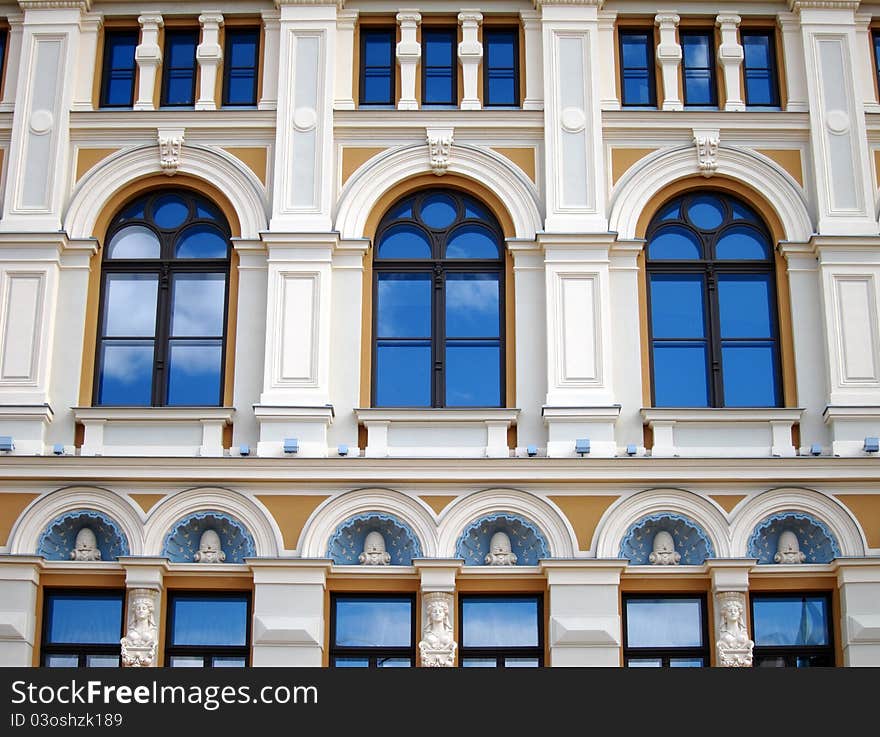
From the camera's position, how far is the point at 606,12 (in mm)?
23719

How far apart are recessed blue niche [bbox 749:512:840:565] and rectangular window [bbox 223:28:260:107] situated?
364 inches

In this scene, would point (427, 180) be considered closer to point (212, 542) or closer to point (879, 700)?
point (212, 542)

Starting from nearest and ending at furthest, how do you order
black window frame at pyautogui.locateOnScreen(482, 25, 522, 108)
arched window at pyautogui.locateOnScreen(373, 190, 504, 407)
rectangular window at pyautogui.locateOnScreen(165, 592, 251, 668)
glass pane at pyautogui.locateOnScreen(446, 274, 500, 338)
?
rectangular window at pyautogui.locateOnScreen(165, 592, 251, 668) → arched window at pyautogui.locateOnScreen(373, 190, 504, 407) → glass pane at pyautogui.locateOnScreen(446, 274, 500, 338) → black window frame at pyautogui.locateOnScreen(482, 25, 522, 108)

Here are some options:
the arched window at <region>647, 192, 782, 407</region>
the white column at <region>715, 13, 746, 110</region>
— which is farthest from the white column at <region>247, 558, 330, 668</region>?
the white column at <region>715, 13, 746, 110</region>

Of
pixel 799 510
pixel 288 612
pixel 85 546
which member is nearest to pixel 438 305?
pixel 288 612

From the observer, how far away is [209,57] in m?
23.6

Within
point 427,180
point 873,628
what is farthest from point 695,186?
point 873,628

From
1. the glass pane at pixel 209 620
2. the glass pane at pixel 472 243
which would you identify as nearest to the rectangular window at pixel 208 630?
the glass pane at pixel 209 620

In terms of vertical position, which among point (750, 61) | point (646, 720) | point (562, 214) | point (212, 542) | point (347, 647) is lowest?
point (646, 720)

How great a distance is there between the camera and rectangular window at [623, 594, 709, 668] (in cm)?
2072

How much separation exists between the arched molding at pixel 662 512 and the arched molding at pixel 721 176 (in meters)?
3.75

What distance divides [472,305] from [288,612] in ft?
16.4

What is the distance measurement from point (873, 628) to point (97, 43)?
43.8 ft

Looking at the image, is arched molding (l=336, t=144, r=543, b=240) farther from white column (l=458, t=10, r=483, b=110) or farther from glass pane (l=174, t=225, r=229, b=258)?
glass pane (l=174, t=225, r=229, b=258)
